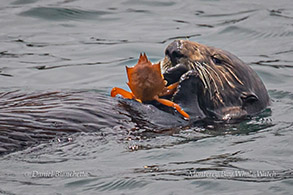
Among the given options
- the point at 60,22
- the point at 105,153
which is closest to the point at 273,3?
the point at 60,22

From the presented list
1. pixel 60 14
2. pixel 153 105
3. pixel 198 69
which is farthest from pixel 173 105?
pixel 60 14

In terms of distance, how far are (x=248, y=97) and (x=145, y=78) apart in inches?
39.5

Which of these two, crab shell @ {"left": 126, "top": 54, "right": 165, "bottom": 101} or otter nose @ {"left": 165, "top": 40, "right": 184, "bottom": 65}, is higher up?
otter nose @ {"left": 165, "top": 40, "right": 184, "bottom": 65}

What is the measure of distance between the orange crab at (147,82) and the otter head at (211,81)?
0.14 m

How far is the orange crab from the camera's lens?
18.1 ft

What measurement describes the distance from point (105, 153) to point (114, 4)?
6.75m

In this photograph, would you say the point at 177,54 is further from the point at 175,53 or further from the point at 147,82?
the point at 147,82

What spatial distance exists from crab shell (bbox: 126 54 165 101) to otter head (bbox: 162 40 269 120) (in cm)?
20

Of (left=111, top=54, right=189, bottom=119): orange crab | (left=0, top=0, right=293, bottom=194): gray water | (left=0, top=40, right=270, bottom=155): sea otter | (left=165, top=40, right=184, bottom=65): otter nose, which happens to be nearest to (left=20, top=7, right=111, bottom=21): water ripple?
(left=0, top=0, right=293, bottom=194): gray water

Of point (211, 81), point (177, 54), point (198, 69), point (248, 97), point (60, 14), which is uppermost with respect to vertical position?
point (177, 54)

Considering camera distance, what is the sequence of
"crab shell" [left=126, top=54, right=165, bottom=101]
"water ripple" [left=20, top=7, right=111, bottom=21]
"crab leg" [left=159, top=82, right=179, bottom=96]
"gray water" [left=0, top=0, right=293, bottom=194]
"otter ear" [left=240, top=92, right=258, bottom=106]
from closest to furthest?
"gray water" [left=0, top=0, right=293, bottom=194], "crab shell" [left=126, top=54, right=165, bottom=101], "crab leg" [left=159, top=82, right=179, bottom=96], "otter ear" [left=240, top=92, right=258, bottom=106], "water ripple" [left=20, top=7, right=111, bottom=21]

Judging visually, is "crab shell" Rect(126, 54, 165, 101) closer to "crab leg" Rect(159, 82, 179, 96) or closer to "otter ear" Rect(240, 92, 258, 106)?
"crab leg" Rect(159, 82, 179, 96)

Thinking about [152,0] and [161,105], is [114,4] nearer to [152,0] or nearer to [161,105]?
→ [152,0]

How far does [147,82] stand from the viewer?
18.0ft
